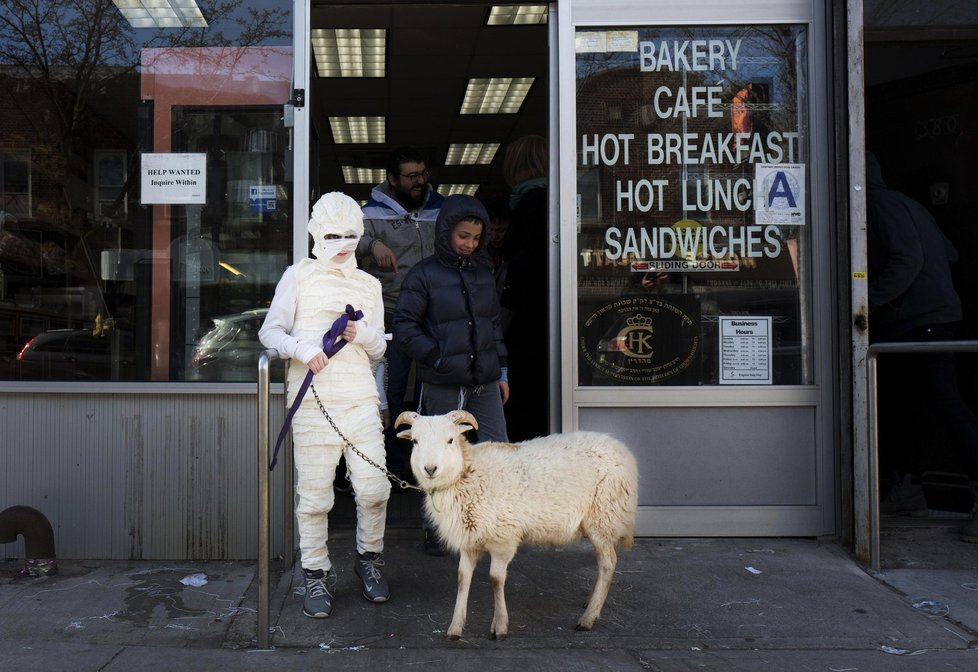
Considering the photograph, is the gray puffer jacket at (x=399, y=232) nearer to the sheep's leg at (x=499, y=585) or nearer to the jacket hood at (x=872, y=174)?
the sheep's leg at (x=499, y=585)

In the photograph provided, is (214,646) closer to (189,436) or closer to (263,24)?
(189,436)

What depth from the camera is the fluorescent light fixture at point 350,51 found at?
951 centimetres

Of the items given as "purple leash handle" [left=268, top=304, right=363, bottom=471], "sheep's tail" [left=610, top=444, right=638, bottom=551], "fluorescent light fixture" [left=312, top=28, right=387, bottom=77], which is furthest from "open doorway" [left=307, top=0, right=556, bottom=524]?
"purple leash handle" [left=268, top=304, right=363, bottom=471]

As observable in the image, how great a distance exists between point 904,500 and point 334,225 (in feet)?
15.0

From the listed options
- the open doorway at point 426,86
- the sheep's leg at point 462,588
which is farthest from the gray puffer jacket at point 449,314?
the sheep's leg at point 462,588

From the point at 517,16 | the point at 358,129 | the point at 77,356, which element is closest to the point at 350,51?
the point at 517,16

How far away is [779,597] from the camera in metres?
4.72

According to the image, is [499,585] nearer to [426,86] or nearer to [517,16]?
[517,16]

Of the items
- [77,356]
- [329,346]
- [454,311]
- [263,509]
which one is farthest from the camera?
[77,356]

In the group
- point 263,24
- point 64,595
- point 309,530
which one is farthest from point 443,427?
point 263,24

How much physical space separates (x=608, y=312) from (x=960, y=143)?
349 centimetres

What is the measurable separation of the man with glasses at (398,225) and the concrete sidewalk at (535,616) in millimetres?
1729

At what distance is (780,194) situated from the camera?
227 inches

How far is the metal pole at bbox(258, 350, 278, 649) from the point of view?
399 cm
